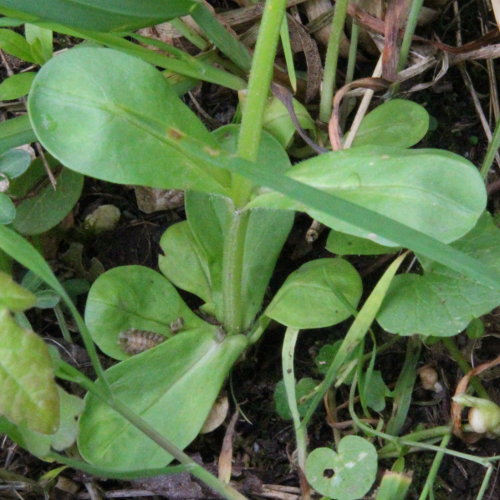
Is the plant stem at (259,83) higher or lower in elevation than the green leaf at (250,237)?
higher

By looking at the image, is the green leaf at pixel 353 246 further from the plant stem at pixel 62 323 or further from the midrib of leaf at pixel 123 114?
the plant stem at pixel 62 323

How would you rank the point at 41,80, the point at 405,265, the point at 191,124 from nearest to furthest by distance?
the point at 41,80 < the point at 191,124 < the point at 405,265

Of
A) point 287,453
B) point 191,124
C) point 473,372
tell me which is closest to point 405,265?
point 473,372

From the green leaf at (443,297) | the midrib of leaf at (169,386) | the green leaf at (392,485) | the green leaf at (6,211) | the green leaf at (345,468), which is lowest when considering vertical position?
the green leaf at (345,468)

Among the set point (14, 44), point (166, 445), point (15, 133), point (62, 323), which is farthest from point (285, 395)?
point (14, 44)

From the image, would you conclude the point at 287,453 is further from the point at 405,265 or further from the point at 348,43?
the point at 348,43

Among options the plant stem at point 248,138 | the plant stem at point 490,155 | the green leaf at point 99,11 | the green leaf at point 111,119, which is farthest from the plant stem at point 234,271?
the plant stem at point 490,155

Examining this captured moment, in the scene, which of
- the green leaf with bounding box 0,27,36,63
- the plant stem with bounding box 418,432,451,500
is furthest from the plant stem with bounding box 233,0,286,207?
the plant stem with bounding box 418,432,451,500

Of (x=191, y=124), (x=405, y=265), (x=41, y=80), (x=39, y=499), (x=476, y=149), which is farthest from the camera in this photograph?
(x=476, y=149)
